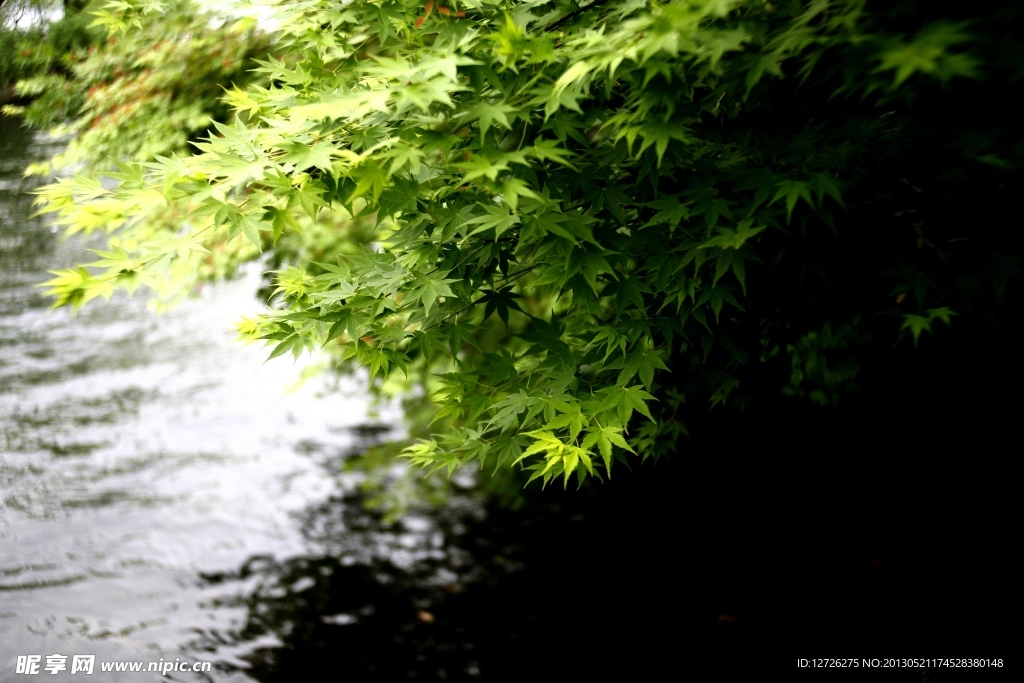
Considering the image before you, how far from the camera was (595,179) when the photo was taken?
2201 millimetres

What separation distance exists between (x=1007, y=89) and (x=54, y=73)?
22.5 ft

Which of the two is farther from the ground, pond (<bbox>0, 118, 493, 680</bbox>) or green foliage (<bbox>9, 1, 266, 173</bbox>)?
green foliage (<bbox>9, 1, 266, 173</bbox>)

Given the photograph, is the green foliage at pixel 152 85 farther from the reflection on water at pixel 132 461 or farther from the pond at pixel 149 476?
the reflection on water at pixel 132 461

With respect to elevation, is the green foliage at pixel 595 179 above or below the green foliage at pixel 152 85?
below

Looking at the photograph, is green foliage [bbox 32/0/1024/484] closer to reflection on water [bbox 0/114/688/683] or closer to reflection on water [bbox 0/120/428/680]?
reflection on water [bbox 0/114/688/683]

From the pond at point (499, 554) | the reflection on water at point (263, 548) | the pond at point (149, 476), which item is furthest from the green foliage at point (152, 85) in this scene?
the pond at point (149, 476)

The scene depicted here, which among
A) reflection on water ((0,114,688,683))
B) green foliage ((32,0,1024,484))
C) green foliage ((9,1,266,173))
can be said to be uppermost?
green foliage ((9,1,266,173))

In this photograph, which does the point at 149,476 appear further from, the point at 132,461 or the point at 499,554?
the point at 499,554

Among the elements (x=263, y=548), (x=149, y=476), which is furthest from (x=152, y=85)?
(x=263, y=548)

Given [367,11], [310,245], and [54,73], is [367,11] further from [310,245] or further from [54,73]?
[54,73]

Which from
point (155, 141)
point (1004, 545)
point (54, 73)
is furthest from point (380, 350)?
point (54, 73)

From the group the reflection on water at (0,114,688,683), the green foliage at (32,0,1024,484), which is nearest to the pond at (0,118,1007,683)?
the reflection on water at (0,114,688,683)

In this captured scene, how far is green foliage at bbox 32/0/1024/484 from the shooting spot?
1.75 m

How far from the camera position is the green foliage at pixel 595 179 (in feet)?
5.75
